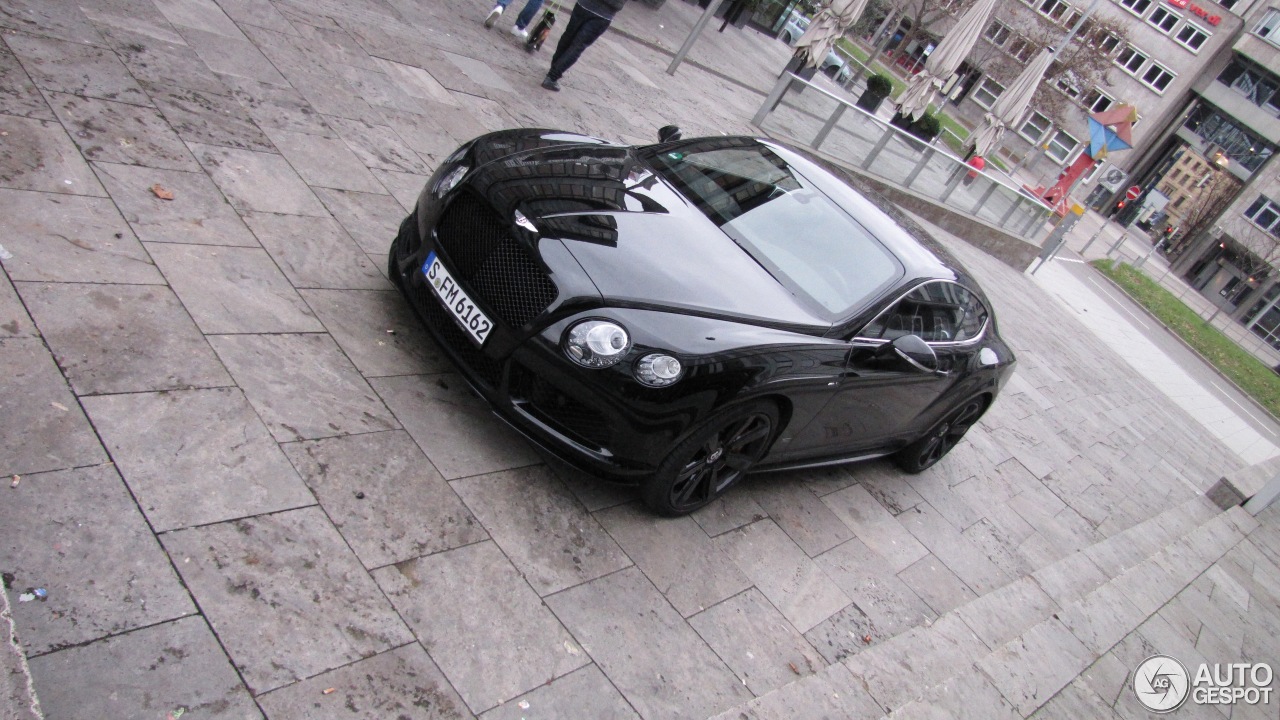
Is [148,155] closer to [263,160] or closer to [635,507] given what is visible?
[263,160]

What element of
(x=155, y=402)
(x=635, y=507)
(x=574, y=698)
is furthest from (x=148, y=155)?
(x=574, y=698)

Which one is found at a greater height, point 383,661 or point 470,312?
point 470,312

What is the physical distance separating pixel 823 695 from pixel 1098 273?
88.2 feet

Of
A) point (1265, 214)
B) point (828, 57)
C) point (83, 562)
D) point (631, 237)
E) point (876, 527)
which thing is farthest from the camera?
point (1265, 214)

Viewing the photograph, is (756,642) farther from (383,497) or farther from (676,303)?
(383,497)

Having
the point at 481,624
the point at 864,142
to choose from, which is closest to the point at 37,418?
the point at 481,624

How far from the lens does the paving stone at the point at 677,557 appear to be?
12.0 ft

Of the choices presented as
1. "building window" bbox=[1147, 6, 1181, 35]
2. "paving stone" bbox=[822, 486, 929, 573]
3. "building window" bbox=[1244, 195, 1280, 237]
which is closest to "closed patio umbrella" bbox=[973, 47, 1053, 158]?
"paving stone" bbox=[822, 486, 929, 573]

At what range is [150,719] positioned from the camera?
6.92ft

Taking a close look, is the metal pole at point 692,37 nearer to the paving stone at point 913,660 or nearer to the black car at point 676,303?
the black car at point 676,303

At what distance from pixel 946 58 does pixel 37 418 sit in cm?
1689

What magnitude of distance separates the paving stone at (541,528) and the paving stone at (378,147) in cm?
316

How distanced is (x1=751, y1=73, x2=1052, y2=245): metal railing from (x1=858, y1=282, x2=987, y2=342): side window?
7.70m

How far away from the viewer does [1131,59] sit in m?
52.7
